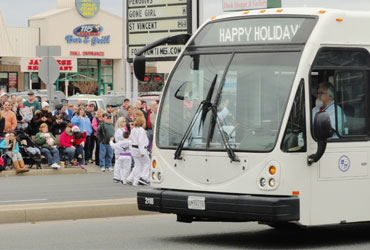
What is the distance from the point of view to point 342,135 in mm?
11281

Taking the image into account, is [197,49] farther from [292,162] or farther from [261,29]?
[292,162]

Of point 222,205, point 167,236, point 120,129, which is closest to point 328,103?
point 222,205

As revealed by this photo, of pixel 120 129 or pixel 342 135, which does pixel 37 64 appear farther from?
pixel 342 135

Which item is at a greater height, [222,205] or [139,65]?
[139,65]

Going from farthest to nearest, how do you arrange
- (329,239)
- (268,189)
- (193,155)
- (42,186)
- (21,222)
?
(42,186)
(21,222)
(329,239)
(193,155)
(268,189)

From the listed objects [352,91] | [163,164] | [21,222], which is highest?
[352,91]

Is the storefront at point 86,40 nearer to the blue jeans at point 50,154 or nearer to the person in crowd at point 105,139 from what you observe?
the person in crowd at point 105,139

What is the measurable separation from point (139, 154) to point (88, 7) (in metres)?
51.2

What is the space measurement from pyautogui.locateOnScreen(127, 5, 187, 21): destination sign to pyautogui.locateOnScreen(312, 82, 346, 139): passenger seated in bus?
14522mm

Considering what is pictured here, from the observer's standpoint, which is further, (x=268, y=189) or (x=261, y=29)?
(x=261, y=29)

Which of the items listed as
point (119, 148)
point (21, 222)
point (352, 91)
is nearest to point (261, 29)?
point (352, 91)

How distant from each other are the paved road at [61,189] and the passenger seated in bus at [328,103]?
706 centimetres

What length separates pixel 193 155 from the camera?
1141 cm

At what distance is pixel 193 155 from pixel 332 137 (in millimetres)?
1733
